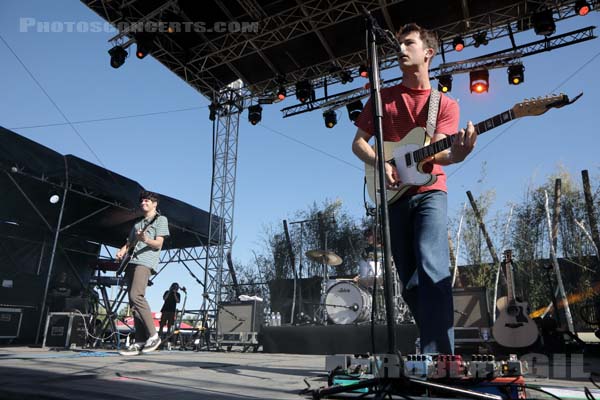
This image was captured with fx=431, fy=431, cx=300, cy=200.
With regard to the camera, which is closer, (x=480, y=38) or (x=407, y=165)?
(x=407, y=165)

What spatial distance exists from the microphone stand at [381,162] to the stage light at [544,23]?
26.3ft

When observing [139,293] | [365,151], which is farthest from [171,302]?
[365,151]

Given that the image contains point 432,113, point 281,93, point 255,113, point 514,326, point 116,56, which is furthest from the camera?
point 255,113

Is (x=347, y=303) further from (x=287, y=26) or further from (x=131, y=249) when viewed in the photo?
(x=287, y=26)

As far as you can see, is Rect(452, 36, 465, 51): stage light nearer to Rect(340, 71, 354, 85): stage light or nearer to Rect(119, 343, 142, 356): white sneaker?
Rect(340, 71, 354, 85): stage light

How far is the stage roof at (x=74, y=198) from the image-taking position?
871 centimetres

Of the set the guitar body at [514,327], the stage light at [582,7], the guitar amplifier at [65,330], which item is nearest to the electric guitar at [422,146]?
the guitar body at [514,327]

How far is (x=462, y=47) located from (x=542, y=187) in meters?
10.6

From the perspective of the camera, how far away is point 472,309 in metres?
6.40

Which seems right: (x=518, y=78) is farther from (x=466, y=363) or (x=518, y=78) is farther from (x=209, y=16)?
(x=466, y=363)

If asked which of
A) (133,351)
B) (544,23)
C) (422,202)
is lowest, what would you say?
(133,351)

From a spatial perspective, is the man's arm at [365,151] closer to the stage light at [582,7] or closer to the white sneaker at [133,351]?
the white sneaker at [133,351]

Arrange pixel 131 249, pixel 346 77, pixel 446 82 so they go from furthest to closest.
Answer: pixel 346 77 < pixel 446 82 < pixel 131 249

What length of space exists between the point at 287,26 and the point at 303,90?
2.03m
